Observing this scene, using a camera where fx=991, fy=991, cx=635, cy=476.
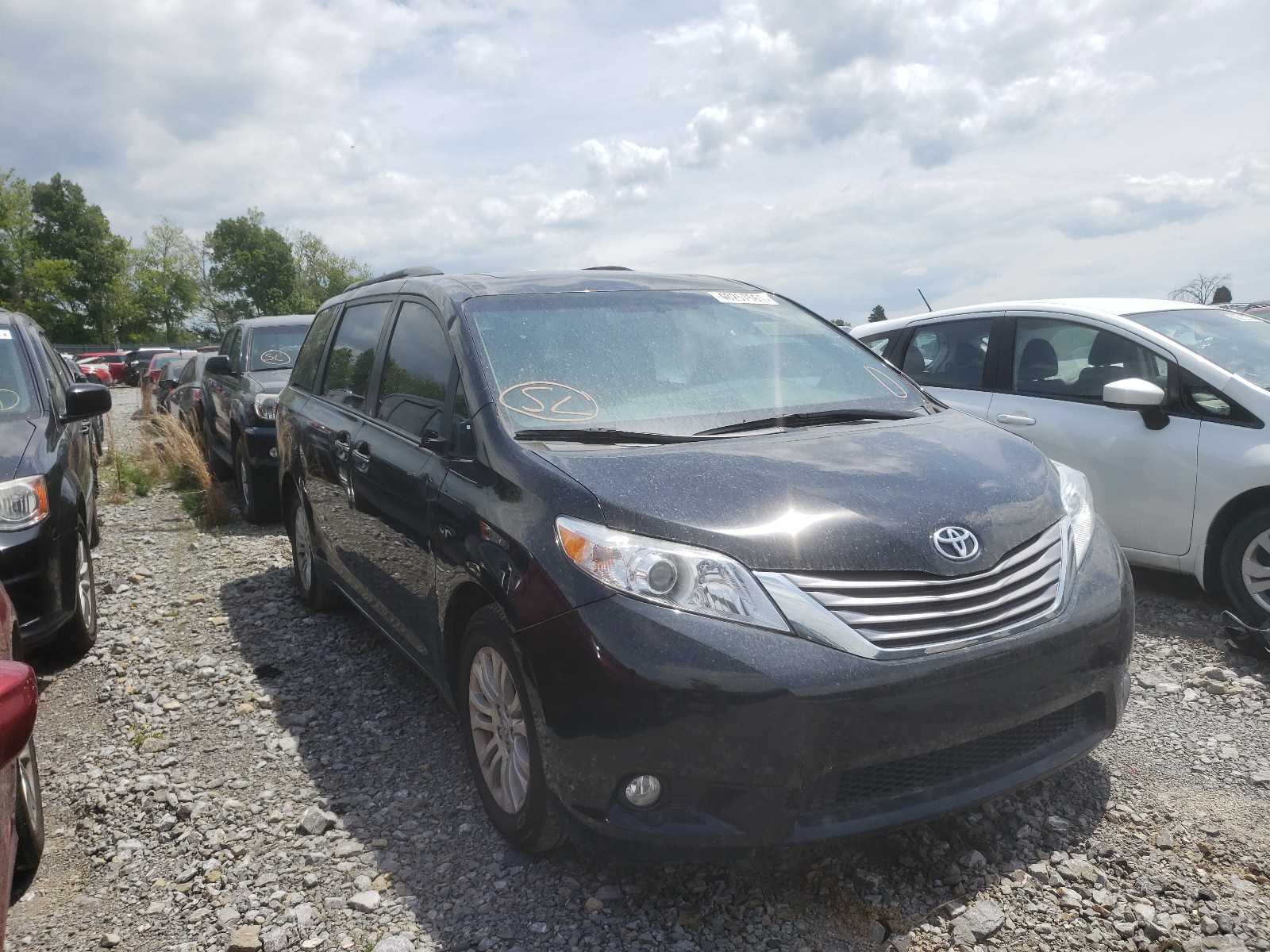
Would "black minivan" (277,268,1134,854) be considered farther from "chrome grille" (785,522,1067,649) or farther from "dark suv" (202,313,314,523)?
"dark suv" (202,313,314,523)

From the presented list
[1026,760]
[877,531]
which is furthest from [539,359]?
[1026,760]

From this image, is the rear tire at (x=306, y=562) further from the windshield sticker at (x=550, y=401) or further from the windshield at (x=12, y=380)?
the windshield sticker at (x=550, y=401)

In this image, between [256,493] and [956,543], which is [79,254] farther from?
[956,543]

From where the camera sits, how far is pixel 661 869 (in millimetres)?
2961

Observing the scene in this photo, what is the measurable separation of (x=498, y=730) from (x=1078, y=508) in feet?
6.52

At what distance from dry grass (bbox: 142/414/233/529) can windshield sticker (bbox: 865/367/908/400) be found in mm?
6318

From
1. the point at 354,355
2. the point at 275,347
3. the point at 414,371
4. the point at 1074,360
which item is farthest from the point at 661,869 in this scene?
the point at 275,347

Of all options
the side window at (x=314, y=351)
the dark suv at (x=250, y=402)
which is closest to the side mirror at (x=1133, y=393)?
the side window at (x=314, y=351)

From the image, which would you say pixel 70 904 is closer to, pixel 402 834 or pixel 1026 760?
pixel 402 834

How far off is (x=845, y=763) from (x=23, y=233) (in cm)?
8627

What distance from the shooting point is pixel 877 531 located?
2.66 m

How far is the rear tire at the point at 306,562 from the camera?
5.45 meters

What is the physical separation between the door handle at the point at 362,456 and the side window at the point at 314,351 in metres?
1.24

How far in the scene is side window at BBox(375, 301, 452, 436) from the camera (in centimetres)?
369
